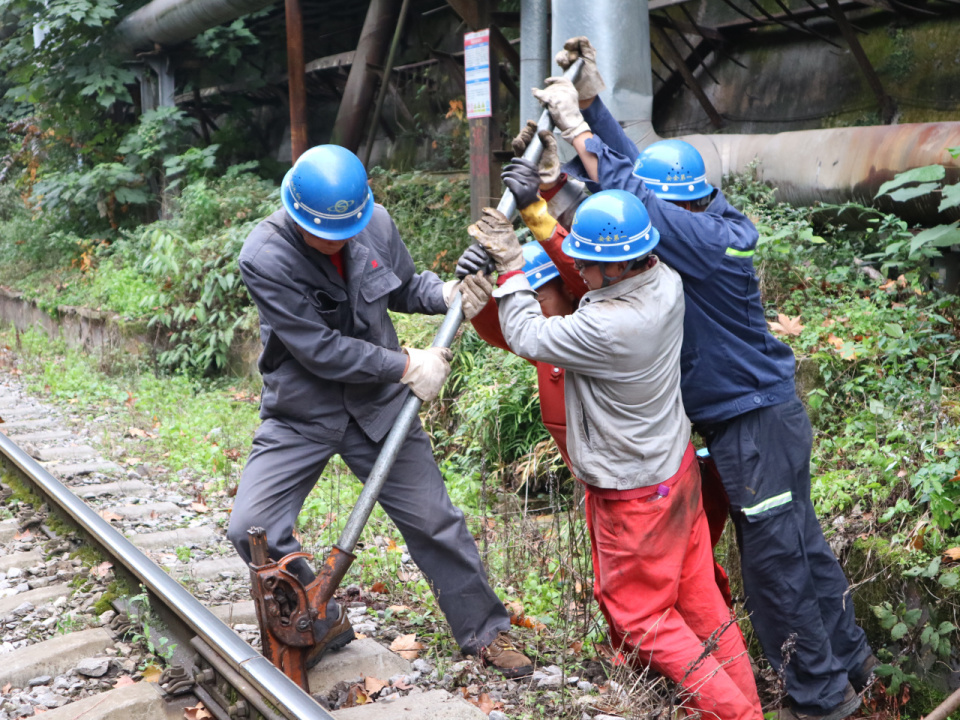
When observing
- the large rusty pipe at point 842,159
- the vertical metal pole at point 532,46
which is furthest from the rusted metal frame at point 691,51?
the vertical metal pole at point 532,46

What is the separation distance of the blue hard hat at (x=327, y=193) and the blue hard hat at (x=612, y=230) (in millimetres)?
902

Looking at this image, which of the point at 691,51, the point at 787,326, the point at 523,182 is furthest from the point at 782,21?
the point at 523,182

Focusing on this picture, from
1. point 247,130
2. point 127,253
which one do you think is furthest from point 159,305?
point 247,130

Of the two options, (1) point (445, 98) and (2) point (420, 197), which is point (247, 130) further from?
(2) point (420, 197)

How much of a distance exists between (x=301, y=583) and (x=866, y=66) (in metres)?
6.90

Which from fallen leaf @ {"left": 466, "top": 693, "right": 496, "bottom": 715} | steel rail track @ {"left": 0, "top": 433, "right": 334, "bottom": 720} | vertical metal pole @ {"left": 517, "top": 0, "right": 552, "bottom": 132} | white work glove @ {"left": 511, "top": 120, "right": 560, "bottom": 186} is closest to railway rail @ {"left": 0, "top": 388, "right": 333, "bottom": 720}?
steel rail track @ {"left": 0, "top": 433, "right": 334, "bottom": 720}

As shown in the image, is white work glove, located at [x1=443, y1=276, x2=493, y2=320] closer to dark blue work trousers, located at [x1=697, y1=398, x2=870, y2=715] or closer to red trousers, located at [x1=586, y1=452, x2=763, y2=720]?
red trousers, located at [x1=586, y1=452, x2=763, y2=720]

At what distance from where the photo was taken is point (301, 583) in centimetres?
348

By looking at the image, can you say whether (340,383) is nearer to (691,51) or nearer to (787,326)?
(787,326)

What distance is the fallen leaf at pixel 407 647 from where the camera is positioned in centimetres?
377

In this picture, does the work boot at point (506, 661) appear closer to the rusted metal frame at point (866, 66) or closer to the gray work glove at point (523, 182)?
the gray work glove at point (523, 182)

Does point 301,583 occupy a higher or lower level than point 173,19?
lower

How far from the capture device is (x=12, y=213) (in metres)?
18.1

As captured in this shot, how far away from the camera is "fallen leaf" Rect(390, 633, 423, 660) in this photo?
12.4 feet
